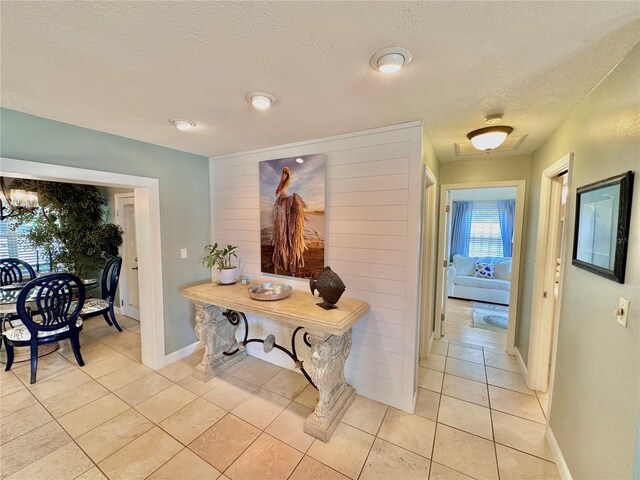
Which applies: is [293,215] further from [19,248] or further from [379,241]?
[19,248]

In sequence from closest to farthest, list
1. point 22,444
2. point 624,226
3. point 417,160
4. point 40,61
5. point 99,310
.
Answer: point 624,226, point 40,61, point 22,444, point 417,160, point 99,310

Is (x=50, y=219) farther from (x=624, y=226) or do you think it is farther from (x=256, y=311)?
(x=624, y=226)

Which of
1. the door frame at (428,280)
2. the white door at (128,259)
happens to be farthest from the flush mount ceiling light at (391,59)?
the white door at (128,259)

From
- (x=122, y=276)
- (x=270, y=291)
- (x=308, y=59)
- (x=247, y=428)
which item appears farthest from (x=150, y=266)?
(x=308, y=59)

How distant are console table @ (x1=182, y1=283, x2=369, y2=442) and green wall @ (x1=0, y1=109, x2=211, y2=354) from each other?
50 centimetres

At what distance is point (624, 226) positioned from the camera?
1.10m

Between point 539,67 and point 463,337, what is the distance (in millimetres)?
3260

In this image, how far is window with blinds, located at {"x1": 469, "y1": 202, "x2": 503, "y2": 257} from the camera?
614 centimetres

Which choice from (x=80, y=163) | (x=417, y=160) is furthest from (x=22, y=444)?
(x=417, y=160)

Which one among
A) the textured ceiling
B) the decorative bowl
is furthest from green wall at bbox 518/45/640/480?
the decorative bowl

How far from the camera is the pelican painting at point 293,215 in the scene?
7.79ft

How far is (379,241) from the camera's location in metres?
2.12

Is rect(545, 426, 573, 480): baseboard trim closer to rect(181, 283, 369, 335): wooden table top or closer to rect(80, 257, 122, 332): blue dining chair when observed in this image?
rect(181, 283, 369, 335): wooden table top

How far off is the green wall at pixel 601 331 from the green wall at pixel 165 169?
3344 millimetres
